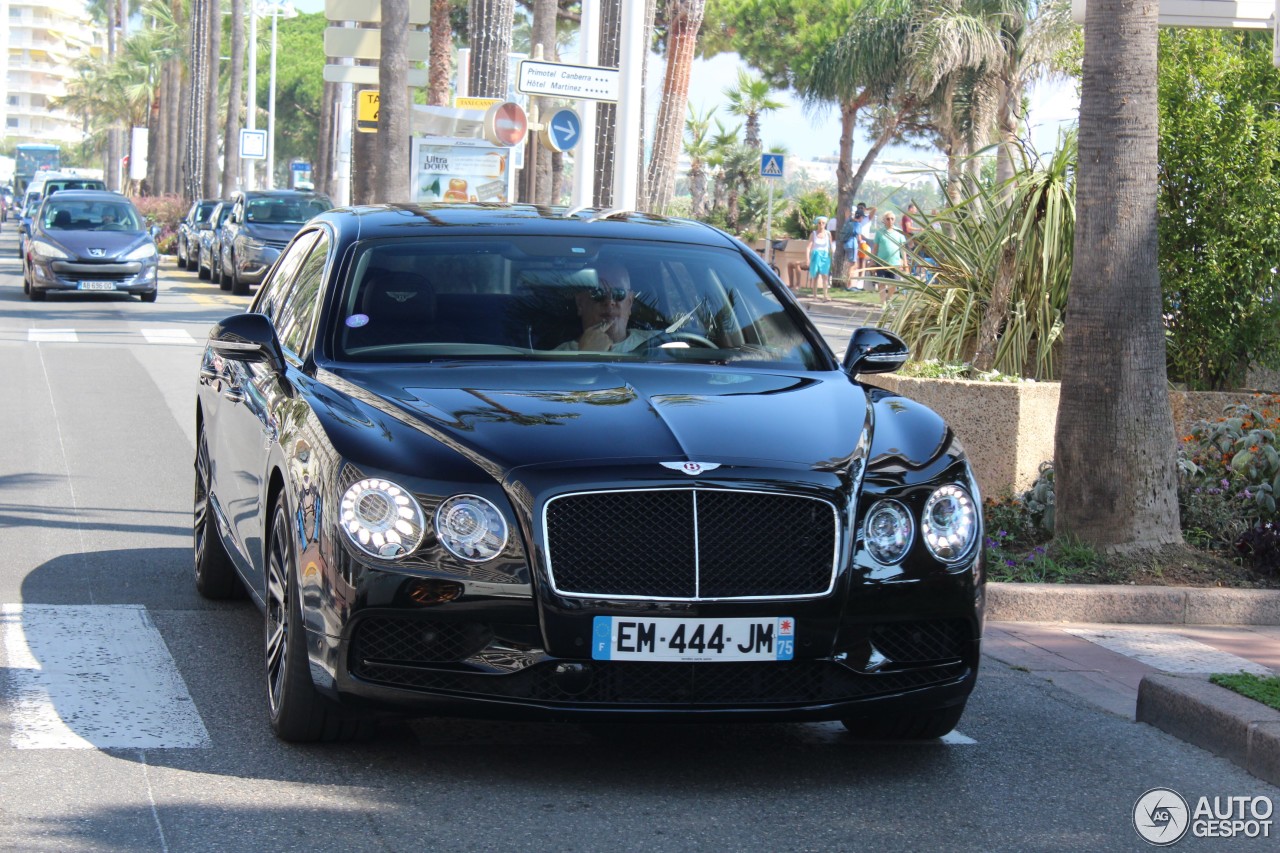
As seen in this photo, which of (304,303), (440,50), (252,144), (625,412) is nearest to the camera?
(625,412)

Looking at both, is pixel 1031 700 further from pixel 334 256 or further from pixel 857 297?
pixel 857 297

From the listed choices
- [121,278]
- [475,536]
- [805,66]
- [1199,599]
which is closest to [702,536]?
[475,536]

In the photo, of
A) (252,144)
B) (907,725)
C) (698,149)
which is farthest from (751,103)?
(907,725)

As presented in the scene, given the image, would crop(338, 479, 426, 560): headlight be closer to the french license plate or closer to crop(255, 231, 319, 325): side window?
the french license plate

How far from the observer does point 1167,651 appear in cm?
718

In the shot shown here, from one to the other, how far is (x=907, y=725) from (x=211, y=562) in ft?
10.5

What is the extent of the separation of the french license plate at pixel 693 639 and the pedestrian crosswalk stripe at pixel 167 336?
57.5 feet

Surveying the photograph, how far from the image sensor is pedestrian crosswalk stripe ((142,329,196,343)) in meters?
21.5

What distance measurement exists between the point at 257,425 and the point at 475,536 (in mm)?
1670

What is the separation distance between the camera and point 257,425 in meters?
6.15

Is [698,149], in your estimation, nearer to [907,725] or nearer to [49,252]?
[49,252]

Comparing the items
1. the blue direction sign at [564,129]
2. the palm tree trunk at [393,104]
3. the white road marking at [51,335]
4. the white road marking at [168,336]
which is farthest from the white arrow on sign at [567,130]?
the white road marking at [51,335]

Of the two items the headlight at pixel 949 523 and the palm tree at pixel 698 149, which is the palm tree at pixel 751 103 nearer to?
the palm tree at pixel 698 149

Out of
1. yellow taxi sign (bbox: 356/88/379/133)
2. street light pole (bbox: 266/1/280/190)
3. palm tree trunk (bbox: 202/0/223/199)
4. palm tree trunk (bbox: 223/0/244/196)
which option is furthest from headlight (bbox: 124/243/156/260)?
palm tree trunk (bbox: 202/0/223/199)
